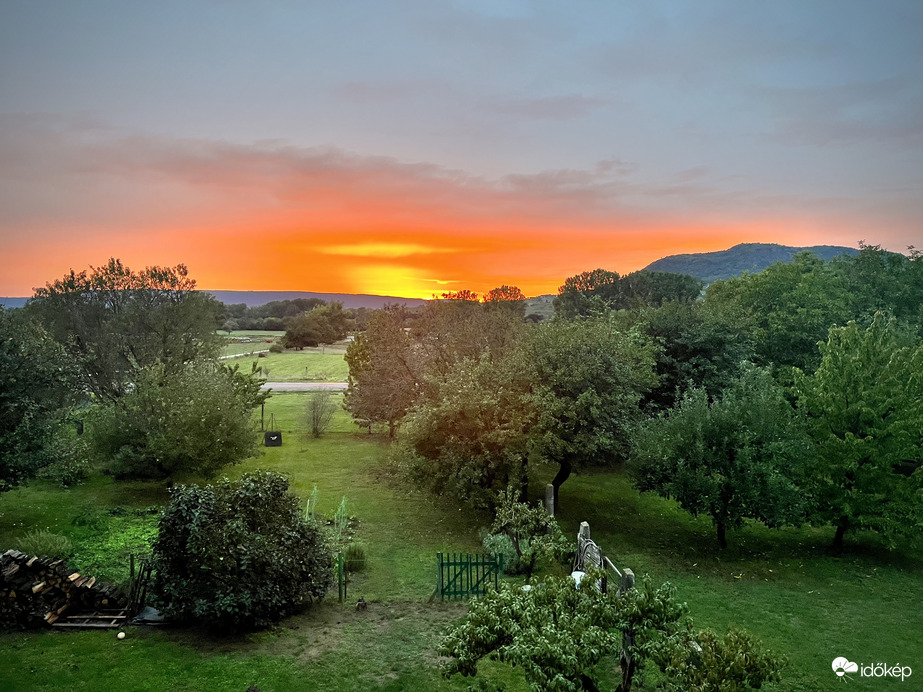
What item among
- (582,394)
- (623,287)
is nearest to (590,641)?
(582,394)

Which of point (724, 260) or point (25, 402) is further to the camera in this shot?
point (724, 260)

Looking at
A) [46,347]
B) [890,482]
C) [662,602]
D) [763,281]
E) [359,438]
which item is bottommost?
[359,438]

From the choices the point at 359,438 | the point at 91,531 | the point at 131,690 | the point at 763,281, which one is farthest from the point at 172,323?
the point at 763,281

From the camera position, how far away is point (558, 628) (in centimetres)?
761

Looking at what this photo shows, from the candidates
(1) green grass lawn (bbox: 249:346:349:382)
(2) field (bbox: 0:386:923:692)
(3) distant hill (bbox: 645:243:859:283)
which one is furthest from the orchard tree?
(3) distant hill (bbox: 645:243:859:283)

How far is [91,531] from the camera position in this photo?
19.7 meters

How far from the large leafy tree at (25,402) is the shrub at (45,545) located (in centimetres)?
254

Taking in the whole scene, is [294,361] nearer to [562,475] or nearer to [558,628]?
[562,475]

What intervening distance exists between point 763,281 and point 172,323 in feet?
134

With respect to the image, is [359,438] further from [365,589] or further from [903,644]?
[903,644]

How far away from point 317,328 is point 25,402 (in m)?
83.2

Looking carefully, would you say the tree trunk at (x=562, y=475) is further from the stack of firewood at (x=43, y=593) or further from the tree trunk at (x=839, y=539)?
the stack of firewood at (x=43, y=593)

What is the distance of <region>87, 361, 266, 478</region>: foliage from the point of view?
22.9 metres

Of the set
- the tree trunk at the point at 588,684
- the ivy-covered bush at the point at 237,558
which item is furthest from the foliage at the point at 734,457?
the tree trunk at the point at 588,684
